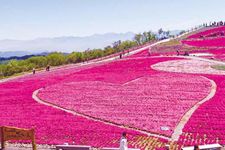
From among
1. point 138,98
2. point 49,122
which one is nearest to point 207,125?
point 138,98

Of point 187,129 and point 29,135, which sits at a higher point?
point 29,135

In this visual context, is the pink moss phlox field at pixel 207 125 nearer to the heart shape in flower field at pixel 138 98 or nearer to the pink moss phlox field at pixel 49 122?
the heart shape in flower field at pixel 138 98

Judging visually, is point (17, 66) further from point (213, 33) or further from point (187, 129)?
point (187, 129)

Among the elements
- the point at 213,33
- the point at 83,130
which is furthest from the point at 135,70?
the point at 213,33

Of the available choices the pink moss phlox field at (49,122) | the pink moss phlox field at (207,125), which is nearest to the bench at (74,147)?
the pink moss phlox field at (49,122)

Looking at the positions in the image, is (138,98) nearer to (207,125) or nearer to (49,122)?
(49,122)

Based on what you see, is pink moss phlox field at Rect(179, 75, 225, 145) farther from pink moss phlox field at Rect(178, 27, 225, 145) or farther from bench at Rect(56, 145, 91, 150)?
bench at Rect(56, 145, 91, 150)

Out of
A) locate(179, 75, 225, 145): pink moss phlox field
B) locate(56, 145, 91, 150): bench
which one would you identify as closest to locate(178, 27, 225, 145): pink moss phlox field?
locate(179, 75, 225, 145): pink moss phlox field

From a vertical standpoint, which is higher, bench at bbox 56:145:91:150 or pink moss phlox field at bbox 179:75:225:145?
bench at bbox 56:145:91:150
